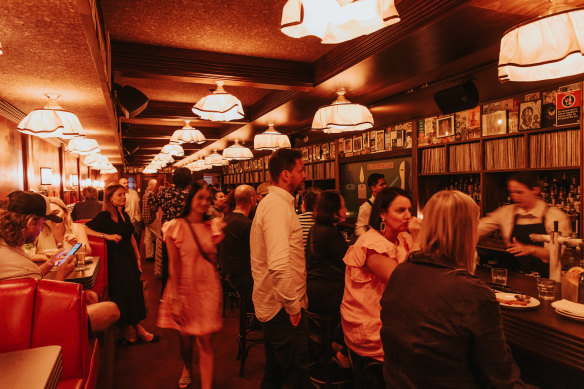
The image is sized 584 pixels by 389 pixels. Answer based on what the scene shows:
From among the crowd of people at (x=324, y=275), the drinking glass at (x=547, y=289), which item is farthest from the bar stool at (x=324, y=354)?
the drinking glass at (x=547, y=289)

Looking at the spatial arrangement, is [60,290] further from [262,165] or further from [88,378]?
[262,165]

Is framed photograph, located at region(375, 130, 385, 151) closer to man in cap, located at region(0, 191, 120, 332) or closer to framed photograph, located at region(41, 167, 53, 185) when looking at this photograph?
man in cap, located at region(0, 191, 120, 332)

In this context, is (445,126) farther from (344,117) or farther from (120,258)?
(120,258)

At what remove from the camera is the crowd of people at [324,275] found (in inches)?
49.0

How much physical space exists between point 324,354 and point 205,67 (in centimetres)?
312

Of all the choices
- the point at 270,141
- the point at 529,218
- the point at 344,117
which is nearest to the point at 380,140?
the point at 270,141

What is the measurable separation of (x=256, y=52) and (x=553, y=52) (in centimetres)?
297

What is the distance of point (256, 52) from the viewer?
13.6 ft

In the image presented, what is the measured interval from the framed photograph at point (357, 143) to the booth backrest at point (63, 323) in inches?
226

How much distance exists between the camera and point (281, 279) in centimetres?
198

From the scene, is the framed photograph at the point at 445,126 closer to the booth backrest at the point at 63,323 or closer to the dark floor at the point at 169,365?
the dark floor at the point at 169,365

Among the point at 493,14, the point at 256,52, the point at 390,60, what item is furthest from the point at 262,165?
the point at 493,14

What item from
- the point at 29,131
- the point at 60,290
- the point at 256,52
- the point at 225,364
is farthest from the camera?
the point at 256,52

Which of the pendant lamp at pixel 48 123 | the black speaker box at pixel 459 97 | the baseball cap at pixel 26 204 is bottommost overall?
the baseball cap at pixel 26 204
